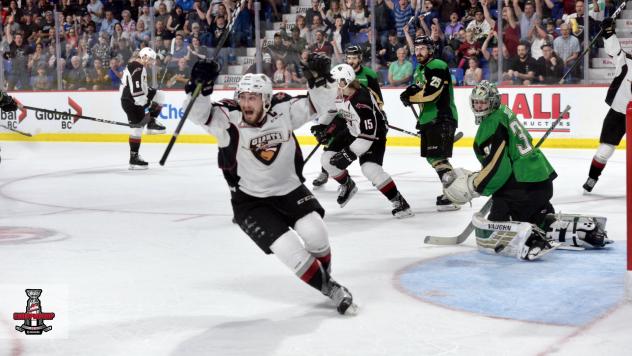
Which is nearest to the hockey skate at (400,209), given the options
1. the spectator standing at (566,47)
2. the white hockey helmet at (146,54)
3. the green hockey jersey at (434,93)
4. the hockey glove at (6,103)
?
the green hockey jersey at (434,93)

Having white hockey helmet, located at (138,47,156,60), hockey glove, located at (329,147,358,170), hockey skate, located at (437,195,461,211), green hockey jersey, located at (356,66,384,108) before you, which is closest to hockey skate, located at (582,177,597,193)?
hockey skate, located at (437,195,461,211)

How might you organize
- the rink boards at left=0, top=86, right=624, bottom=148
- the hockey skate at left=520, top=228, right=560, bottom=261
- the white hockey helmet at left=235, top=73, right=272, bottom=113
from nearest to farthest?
the white hockey helmet at left=235, top=73, right=272, bottom=113
the hockey skate at left=520, top=228, right=560, bottom=261
the rink boards at left=0, top=86, right=624, bottom=148

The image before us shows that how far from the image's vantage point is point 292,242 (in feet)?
13.6

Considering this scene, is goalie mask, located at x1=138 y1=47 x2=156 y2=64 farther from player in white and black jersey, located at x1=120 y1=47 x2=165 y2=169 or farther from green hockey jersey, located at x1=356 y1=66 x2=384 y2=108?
green hockey jersey, located at x1=356 y1=66 x2=384 y2=108

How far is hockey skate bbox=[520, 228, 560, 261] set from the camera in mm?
5078

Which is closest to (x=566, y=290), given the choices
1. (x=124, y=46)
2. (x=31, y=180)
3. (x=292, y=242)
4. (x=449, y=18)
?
(x=292, y=242)

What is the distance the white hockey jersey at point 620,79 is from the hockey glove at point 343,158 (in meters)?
2.24

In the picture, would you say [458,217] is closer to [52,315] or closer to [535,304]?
[535,304]

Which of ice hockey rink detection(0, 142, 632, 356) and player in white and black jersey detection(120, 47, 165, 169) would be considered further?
player in white and black jersey detection(120, 47, 165, 169)

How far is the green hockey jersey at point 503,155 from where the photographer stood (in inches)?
205

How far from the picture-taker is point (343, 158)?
23.4 ft

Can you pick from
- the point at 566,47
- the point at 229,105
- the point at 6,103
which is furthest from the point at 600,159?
the point at 6,103

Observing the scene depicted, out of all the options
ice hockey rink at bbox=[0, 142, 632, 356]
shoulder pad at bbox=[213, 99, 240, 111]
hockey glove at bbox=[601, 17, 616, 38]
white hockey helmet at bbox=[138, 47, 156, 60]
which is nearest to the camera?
ice hockey rink at bbox=[0, 142, 632, 356]

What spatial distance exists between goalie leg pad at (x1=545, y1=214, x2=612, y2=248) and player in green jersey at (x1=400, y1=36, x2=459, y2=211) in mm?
1810
